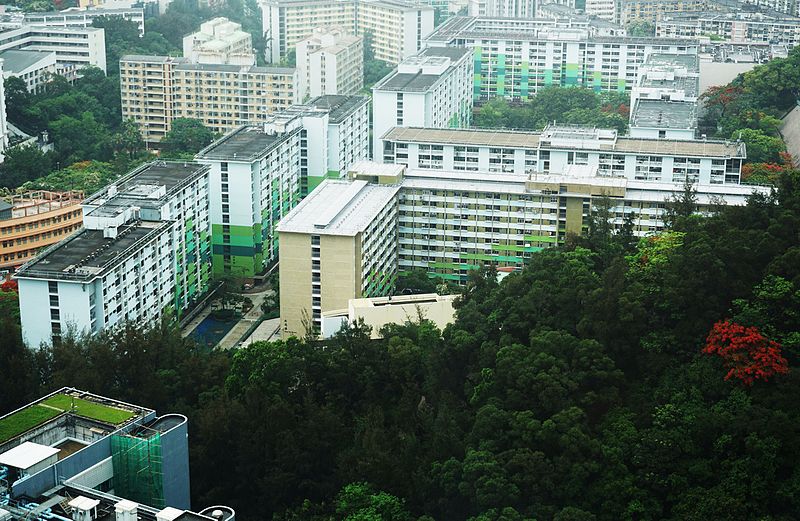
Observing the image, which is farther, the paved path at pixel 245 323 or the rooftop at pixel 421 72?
the rooftop at pixel 421 72

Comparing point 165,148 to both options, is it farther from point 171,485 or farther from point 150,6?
point 171,485

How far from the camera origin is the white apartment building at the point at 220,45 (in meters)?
47.5

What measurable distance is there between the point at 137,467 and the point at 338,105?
78.4 ft

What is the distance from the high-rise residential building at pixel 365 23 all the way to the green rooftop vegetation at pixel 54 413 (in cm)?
4199

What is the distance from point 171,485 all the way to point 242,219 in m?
15.9

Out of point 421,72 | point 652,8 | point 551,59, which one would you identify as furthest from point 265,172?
point 652,8

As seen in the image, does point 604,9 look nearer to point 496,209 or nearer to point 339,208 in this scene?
point 496,209

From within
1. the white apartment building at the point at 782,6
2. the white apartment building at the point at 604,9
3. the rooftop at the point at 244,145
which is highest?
the white apartment building at the point at 782,6

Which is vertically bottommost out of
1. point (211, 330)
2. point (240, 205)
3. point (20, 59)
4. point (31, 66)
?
point (211, 330)

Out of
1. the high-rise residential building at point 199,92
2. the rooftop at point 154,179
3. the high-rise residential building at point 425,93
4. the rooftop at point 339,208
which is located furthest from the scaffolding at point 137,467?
the high-rise residential building at point 199,92

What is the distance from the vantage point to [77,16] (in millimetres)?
53438

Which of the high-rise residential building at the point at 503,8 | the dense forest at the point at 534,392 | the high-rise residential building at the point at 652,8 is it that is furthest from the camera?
the high-rise residential building at the point at 503,8

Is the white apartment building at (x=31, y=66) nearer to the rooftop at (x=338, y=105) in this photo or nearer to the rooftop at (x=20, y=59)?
the rooftop at (x=20, y=59)

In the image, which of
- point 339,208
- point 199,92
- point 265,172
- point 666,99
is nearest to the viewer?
point 339,208
